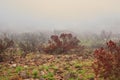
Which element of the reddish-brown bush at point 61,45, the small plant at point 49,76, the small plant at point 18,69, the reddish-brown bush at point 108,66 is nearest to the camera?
the reddish-brown bush at point 108,66

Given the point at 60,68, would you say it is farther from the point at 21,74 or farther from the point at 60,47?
the point at 60,47

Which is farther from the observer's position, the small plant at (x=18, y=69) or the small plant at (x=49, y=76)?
the small plant at (x=18, y=69)

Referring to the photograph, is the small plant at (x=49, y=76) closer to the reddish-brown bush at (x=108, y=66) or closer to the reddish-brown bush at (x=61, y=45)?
the reddish-brown bush at (x=108, y=66)

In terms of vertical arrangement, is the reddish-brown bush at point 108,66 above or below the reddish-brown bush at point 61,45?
below

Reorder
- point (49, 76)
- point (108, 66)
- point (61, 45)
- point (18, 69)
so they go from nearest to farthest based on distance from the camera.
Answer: point (108, 66) < point (49, 76) < point (18, 69) < point (61, 45)

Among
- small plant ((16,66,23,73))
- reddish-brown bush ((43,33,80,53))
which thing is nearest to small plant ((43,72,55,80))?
small plant ((16,66,23,73))

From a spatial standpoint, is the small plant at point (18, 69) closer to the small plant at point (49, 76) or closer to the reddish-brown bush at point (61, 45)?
the small plant at point (49, 76)

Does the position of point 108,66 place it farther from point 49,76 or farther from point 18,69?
point 18,69

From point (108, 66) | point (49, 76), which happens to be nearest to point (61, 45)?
point (49, 76)

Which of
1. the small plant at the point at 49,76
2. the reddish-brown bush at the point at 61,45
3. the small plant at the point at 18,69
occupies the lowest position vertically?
the small plant at the point at 49,76

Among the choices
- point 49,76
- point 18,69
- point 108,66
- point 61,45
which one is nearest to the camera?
point 108,66

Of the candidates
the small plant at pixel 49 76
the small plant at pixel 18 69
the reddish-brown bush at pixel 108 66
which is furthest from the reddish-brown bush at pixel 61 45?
the reddish-brown bush at pixel 108 66

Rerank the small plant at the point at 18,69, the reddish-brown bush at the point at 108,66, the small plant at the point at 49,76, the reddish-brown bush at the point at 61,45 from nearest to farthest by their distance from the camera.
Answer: the reddish-brown bush at the point at 108,66
the small plant at the point at 49,76
the small plant at the point at 18,69
the reddish-brown bush at the point at 61,45

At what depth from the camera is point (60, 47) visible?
2892cm
